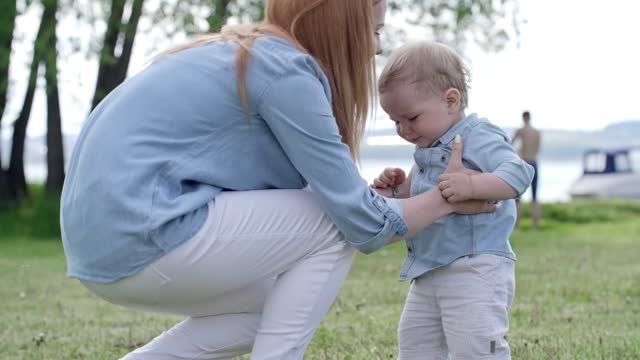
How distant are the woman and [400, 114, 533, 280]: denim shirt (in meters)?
0.21

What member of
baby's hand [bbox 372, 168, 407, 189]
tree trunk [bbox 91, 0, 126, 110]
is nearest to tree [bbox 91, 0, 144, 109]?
tree trunk [bbox 91, 0, 126, 110]

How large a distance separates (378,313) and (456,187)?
11.2ft

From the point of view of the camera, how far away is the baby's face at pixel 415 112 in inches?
145

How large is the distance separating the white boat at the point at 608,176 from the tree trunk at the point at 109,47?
79.4 feet

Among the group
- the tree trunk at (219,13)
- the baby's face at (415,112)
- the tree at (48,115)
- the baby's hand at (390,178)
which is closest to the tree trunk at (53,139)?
the tree at (48,115)

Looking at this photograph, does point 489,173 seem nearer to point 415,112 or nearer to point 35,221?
point 415,112

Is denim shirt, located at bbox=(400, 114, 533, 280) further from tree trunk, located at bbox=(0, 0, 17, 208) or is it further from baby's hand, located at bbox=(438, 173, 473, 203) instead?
tree trunk, located at bbox=(0, 0, 17, 208)

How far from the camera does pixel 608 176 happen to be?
137 feet

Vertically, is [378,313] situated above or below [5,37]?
above

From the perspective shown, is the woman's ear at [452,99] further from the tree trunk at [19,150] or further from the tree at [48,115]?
Answer: the tree trunk at [19,150]

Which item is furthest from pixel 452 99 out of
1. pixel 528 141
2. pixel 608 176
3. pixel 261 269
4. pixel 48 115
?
pixel 608 176

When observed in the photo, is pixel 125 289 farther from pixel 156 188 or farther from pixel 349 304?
pixel 349 304

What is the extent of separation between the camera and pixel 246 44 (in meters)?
3.31

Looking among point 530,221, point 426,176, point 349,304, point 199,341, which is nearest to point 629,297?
point 349,304
